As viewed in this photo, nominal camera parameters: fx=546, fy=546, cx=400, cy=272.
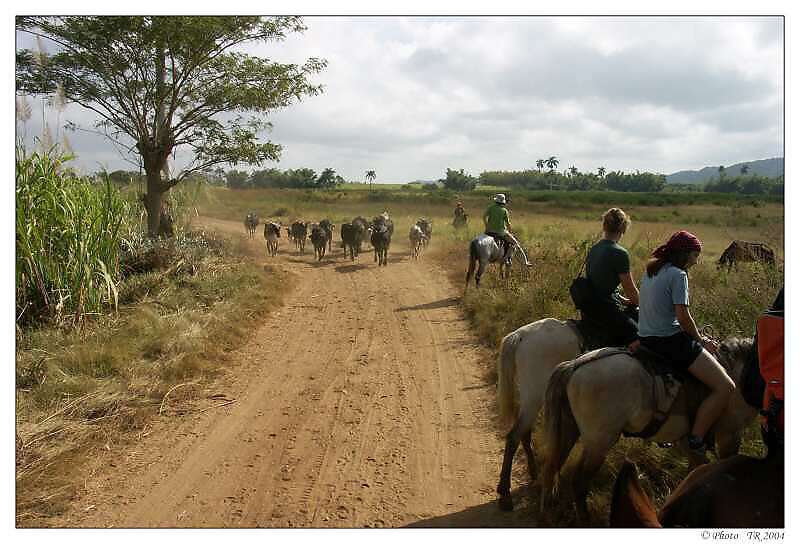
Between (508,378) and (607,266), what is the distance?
1.38 metres

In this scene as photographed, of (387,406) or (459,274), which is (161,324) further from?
(459,274)

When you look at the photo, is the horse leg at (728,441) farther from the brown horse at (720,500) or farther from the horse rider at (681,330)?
the brown horse at (720,500)

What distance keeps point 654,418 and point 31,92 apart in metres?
14.1

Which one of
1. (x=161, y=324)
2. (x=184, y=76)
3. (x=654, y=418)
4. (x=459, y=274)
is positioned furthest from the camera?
(x=459, y=274)

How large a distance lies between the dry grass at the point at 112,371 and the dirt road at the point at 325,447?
0.29 metres

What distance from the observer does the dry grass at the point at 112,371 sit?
16.5 ft

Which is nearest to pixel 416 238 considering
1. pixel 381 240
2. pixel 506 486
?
pixel 381 240

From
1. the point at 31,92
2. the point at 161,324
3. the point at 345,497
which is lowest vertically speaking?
the point at 345,497

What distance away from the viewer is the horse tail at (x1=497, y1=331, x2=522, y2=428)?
16.8 feet

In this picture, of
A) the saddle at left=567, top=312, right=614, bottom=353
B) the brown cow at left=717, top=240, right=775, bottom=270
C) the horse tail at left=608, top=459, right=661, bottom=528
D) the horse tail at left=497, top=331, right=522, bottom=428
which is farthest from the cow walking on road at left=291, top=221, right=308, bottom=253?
the horse tail at left=608, top=459, right=661, bottom=528

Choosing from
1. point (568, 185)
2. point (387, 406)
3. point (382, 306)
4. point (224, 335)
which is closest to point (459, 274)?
point (382, 306)

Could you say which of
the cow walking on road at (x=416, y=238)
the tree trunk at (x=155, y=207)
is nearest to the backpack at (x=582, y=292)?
the tree trunk at (x=155, y=207)

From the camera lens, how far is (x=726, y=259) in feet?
40.3

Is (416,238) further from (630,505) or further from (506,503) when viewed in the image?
(630,505)
